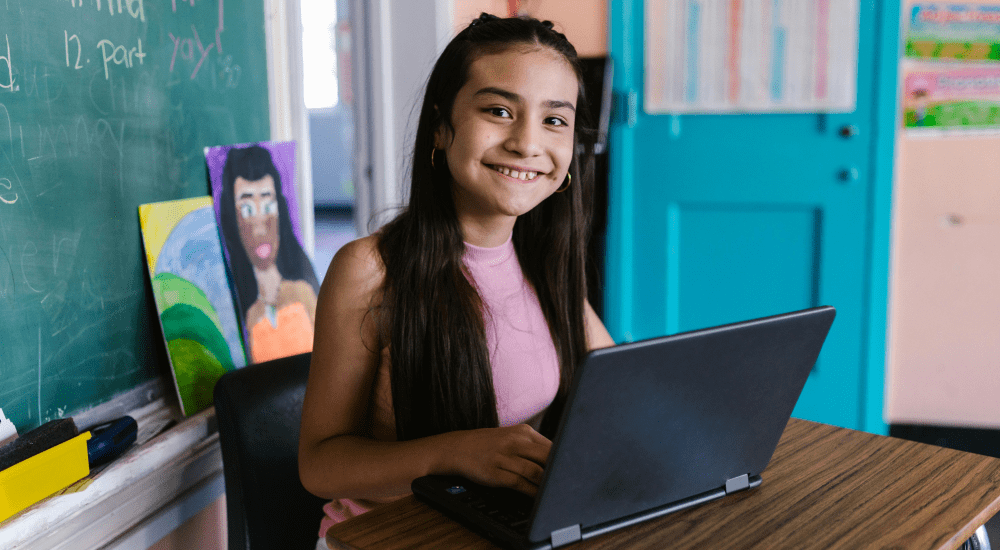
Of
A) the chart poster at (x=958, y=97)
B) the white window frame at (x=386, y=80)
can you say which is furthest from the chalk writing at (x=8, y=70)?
the chart poster at (x=958, y=97)

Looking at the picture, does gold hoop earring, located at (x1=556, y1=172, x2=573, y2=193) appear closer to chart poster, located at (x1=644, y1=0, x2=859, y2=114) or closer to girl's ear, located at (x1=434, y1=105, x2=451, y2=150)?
girl's ear, located at (x1=434, y1=105, x2=451, y2=150)

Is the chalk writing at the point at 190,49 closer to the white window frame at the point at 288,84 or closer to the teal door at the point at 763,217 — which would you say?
the white window frame at the point at 288,84

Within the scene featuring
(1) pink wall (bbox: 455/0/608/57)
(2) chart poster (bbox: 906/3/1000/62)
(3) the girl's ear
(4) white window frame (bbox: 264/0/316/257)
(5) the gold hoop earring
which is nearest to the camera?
(3) the girl's ear

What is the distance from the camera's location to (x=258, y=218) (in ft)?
4.54

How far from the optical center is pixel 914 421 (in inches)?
108

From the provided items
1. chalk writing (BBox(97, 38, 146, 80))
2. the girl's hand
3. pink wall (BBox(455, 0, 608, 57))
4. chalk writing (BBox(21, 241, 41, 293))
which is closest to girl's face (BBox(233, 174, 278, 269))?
chalk writing (BBox(97, 38, 146, 80))

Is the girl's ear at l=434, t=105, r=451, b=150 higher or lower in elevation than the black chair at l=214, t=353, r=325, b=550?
higher

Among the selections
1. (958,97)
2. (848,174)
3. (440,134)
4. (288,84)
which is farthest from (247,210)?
(958,97)

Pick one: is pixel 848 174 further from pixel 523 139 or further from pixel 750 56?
pixel 523 139

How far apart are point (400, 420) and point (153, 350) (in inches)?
16.8

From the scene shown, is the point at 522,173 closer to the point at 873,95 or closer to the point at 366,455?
the point at 366,455

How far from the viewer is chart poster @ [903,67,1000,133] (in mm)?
2523

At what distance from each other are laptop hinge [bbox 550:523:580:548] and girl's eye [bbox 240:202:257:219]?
0.89 metres

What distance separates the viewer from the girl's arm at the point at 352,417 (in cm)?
88
